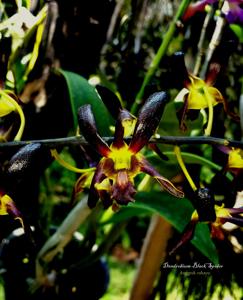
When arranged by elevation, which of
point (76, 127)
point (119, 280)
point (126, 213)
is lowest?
point (119, 280)

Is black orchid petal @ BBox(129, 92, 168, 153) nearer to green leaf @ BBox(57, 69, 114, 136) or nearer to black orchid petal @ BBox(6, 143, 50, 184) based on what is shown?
black orchid petal @ BBox(6, 143, 50, 184)

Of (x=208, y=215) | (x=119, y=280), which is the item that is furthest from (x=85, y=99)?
(x=119, y=280)

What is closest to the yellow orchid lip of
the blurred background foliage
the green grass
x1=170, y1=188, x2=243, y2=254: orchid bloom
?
x1=170, y1=188, x2=243, y2=254: orchid bloom

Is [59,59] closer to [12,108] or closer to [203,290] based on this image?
[12,108]

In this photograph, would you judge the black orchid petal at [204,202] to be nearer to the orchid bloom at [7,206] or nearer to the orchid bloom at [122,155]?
the orchid bloom at [122,155]

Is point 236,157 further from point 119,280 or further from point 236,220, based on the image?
point 119,280

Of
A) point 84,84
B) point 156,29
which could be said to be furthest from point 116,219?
point 156,29

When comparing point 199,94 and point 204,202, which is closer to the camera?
point 204,202
